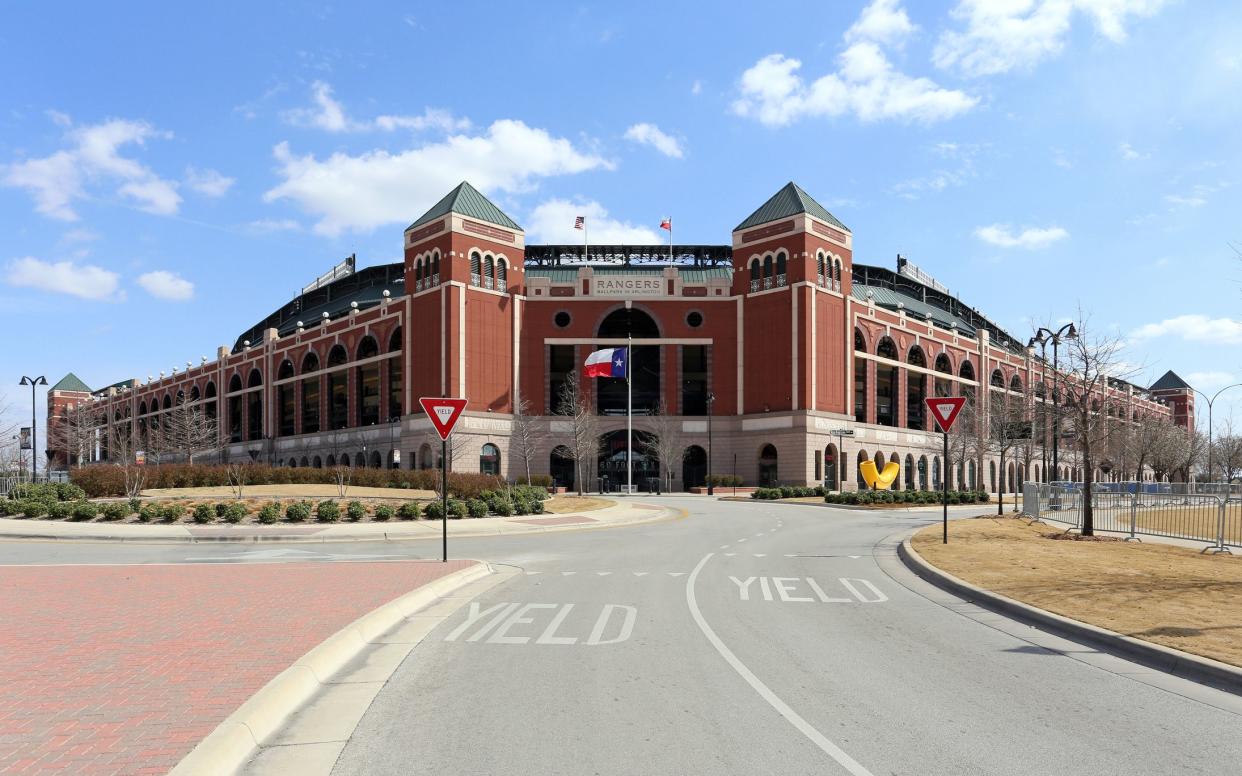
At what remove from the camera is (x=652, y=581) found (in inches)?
575

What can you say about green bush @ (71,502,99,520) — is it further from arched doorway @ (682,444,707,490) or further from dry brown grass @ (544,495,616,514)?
arched doorway @ (682,444,707,490)

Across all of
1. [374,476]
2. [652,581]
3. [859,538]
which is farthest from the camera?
[374,476]

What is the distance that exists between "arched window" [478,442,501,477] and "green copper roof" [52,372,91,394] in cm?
11750

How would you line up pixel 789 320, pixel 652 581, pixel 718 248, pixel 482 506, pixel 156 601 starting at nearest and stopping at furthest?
pixel 156 601 < pixel 652 581 < pixel 482 506 < pixel 789 320 < pixel 718 248

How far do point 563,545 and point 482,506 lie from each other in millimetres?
8429

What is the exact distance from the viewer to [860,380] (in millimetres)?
75000

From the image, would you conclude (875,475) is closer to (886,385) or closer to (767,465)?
(767,465)

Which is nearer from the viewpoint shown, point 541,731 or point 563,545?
point 541,731

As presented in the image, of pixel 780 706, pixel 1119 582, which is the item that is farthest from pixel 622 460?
pixel 780 706

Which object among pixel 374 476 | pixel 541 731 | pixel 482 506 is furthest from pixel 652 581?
pixel 374 476

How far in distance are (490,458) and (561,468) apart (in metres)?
6.80

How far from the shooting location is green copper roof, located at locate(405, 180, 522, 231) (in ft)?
227

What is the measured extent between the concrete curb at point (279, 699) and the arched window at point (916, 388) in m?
76.5

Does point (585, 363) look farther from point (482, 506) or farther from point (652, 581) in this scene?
point (652, 581)
